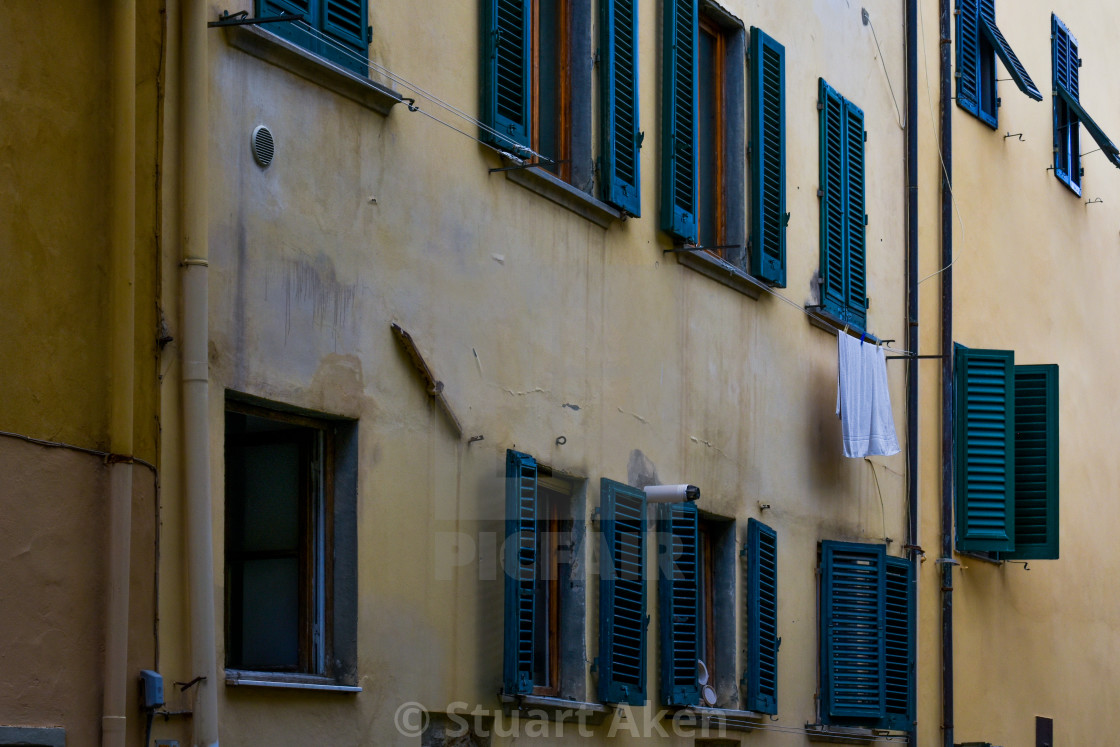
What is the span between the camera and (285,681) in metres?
7.81

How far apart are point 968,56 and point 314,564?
9.61m

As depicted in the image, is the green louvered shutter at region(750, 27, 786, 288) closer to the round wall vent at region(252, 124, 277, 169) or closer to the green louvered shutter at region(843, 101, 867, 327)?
the green louvered shutter at region(843, 101, 867, 327)

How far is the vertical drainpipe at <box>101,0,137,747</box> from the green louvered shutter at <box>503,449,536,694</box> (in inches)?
101

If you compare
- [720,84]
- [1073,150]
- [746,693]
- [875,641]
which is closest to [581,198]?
[720,84]

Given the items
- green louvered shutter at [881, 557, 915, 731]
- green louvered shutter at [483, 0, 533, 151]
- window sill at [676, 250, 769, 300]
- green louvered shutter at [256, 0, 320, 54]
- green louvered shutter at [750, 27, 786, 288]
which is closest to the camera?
green louvered shutter at [256, 0, 320, 54]

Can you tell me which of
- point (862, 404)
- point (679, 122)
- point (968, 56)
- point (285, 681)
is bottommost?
point (285, 681)

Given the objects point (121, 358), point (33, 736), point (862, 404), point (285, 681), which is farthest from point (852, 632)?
point (33, 736)

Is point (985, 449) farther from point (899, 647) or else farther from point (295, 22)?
point (295, 22)

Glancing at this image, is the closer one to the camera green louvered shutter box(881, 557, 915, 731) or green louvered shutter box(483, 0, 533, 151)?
green louvered shutter box(483, 0, 533, 151)

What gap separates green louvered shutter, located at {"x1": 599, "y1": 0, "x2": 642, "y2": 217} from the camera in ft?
34.3

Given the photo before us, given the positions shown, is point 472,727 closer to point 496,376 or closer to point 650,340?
Answer: point 496,376

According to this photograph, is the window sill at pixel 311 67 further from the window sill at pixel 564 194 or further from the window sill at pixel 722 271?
the window sill at pixel 722 271

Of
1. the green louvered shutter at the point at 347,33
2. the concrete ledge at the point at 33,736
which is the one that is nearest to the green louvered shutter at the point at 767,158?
the green louvered shutter at the point at 347,33

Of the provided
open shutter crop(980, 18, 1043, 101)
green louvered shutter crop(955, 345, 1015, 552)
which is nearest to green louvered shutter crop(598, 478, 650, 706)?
green louvered shutter crop(955, 345, 1015, 552)
